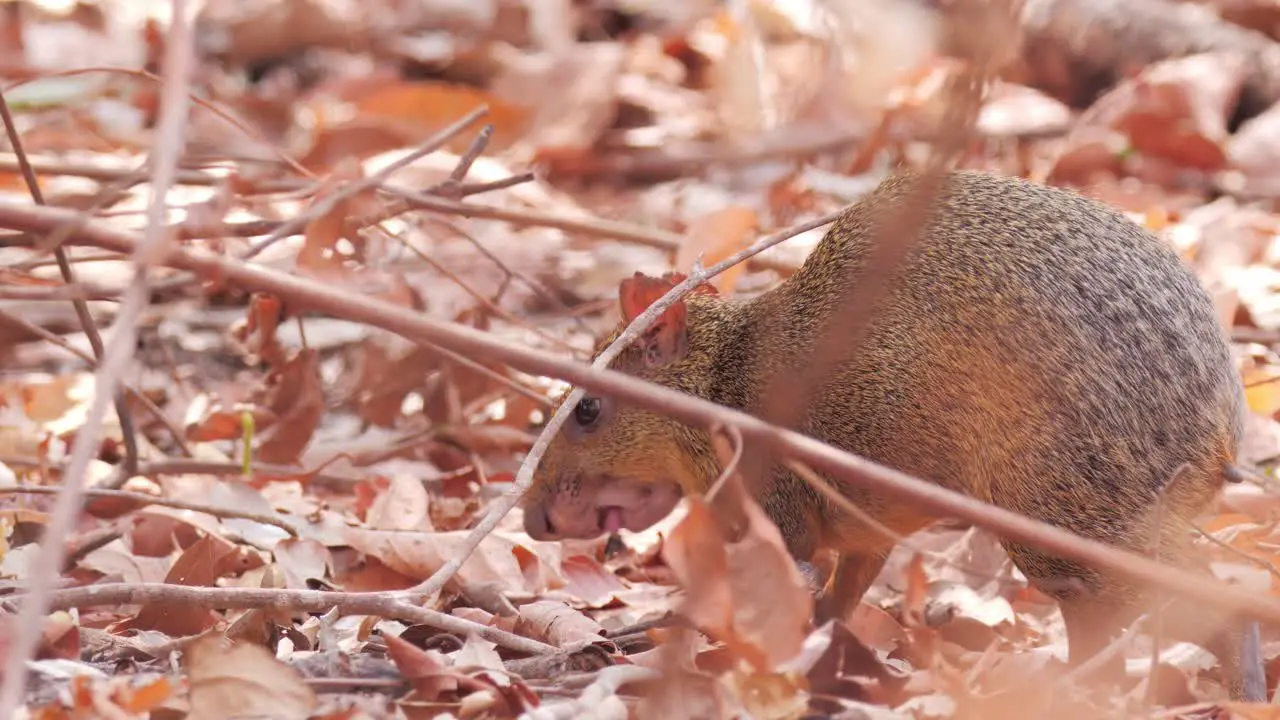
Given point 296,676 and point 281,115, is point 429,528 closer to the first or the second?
point 296,676

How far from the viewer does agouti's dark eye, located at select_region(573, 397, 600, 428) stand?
374 cm

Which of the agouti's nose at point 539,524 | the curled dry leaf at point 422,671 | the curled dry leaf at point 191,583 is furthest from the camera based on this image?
the agouti's nose at point 539,524

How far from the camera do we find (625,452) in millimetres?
3742

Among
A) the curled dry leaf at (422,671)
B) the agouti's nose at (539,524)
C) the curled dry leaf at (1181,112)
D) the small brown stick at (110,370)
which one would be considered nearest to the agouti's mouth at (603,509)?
the agouti's nose at (539,524)

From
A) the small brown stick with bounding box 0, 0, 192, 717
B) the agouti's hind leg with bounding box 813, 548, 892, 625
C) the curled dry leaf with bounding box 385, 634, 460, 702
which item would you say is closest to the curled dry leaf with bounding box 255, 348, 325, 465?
the agouti's hind leg with bounding box 813, 548, 892, 625

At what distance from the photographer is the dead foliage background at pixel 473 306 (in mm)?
2344

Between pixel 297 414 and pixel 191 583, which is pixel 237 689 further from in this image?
pixel 297 414

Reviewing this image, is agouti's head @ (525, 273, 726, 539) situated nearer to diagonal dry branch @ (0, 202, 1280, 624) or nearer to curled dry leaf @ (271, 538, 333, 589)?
curled dry leaf @ (271, 538, 333, 589)

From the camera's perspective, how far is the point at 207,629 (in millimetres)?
2955

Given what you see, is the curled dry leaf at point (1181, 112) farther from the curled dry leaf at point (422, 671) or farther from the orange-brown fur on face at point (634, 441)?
the curled dry leaf at point (422, 671)

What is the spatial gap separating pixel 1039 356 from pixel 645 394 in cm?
122

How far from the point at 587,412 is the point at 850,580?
2.56ft

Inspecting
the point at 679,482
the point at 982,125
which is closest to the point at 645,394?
the point at 679,482

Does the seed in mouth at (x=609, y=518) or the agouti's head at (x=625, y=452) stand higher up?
the agouti's head at (x=625, y=452)
